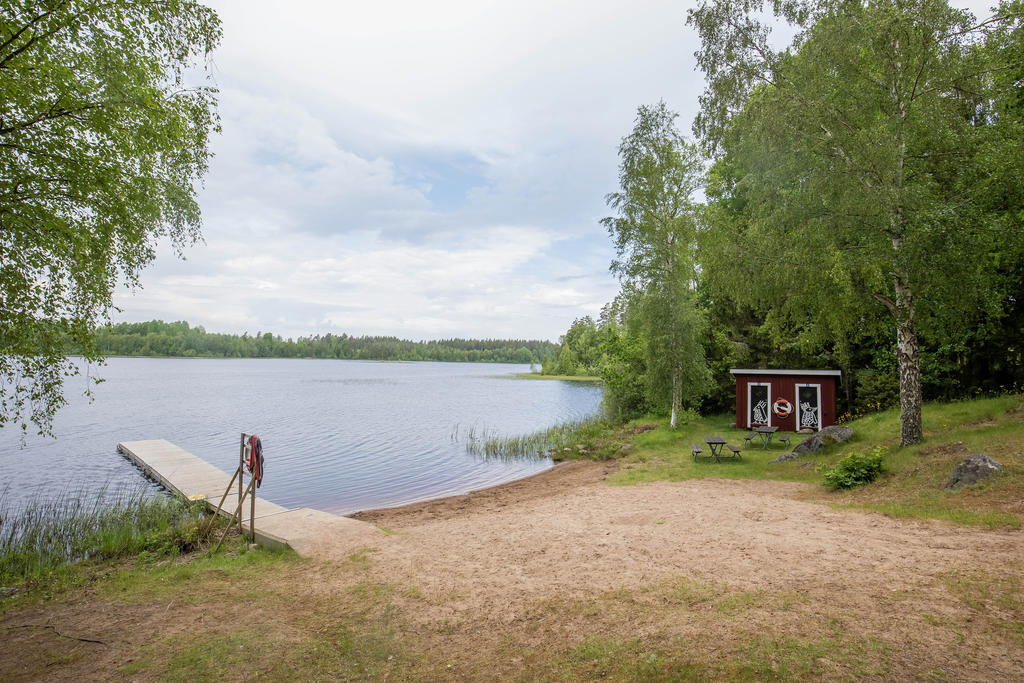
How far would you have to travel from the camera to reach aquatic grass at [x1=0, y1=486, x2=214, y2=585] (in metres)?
7.78

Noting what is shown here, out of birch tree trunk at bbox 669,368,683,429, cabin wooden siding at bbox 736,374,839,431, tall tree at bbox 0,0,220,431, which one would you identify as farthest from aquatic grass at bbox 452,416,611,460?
tall tree at bbox 0,0,220,431

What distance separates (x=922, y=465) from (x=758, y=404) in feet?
31.6

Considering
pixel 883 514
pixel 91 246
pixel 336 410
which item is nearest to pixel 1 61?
pixel 91 246

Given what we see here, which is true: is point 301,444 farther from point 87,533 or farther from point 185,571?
point 185,571

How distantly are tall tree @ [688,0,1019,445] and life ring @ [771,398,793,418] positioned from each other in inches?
268

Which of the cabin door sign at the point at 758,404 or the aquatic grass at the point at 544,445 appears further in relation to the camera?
the aquatic grass at the point at 544,445

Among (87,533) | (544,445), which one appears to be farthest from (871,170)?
(87,533)

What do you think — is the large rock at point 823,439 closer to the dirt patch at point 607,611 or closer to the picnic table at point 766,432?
the picnic table at point 766,432

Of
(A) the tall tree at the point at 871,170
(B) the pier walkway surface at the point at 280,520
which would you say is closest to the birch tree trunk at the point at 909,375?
(A) the tall tree at the point at 871,170

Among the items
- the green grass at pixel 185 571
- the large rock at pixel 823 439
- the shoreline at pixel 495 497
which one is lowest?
the shoreline at pixel 495 497

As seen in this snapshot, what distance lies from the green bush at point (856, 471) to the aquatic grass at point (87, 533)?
36.5 feet

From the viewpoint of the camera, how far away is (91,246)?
6.01m

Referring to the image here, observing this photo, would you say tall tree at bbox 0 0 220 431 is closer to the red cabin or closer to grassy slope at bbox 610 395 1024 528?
grassy slope at bbox 610 395 1024 528

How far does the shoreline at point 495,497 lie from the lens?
1045cm
